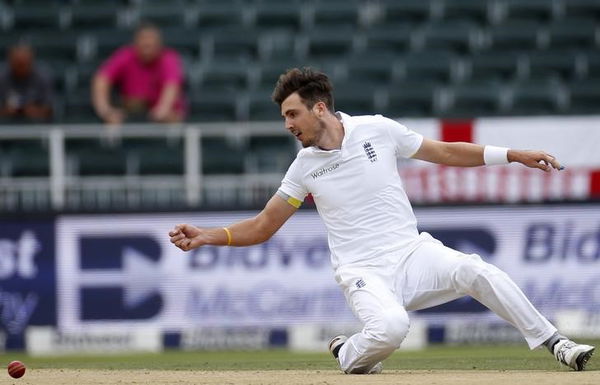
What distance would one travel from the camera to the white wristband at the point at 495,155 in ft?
27.5

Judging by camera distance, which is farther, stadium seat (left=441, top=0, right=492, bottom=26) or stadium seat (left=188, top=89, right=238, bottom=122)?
stadium seat (left=441, top=0, right=492, bottom=26)

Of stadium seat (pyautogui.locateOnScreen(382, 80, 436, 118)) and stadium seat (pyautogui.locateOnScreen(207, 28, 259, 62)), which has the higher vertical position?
stadium seat (pyautogui.locateOnScreen(207, 28, 259, 62))

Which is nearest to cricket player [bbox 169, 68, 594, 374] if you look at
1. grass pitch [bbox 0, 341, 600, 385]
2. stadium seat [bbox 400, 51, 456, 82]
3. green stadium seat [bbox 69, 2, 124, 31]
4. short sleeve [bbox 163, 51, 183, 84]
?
grass pitch [bbox 0, 341, 600, 385]

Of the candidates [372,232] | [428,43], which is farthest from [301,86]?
[428,43]

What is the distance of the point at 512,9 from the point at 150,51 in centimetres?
608

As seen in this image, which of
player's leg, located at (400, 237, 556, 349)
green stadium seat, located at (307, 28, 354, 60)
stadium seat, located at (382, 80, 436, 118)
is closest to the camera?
player's leg, located at (400, 237, 556, 349)

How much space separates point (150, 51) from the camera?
14.3 meters

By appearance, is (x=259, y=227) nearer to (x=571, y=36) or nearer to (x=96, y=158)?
(x=96, y=158)

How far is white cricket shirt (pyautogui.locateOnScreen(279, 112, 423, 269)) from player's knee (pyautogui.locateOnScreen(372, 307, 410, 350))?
513mm

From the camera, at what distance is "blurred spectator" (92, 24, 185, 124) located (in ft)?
46.9

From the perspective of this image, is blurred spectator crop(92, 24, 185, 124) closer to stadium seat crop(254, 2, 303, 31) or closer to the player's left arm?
stadium seat crop(254, 2, 303, 31)

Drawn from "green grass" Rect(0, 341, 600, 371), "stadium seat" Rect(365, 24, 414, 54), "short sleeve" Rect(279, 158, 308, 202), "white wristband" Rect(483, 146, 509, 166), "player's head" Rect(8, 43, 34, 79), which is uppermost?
"stadium seat" Rect(365, 24, 414, 54)

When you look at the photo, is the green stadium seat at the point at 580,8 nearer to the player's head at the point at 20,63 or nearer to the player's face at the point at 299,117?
the player's head at the point at 20,63

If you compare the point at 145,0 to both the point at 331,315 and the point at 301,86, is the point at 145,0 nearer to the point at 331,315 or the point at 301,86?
the point at 331,315
